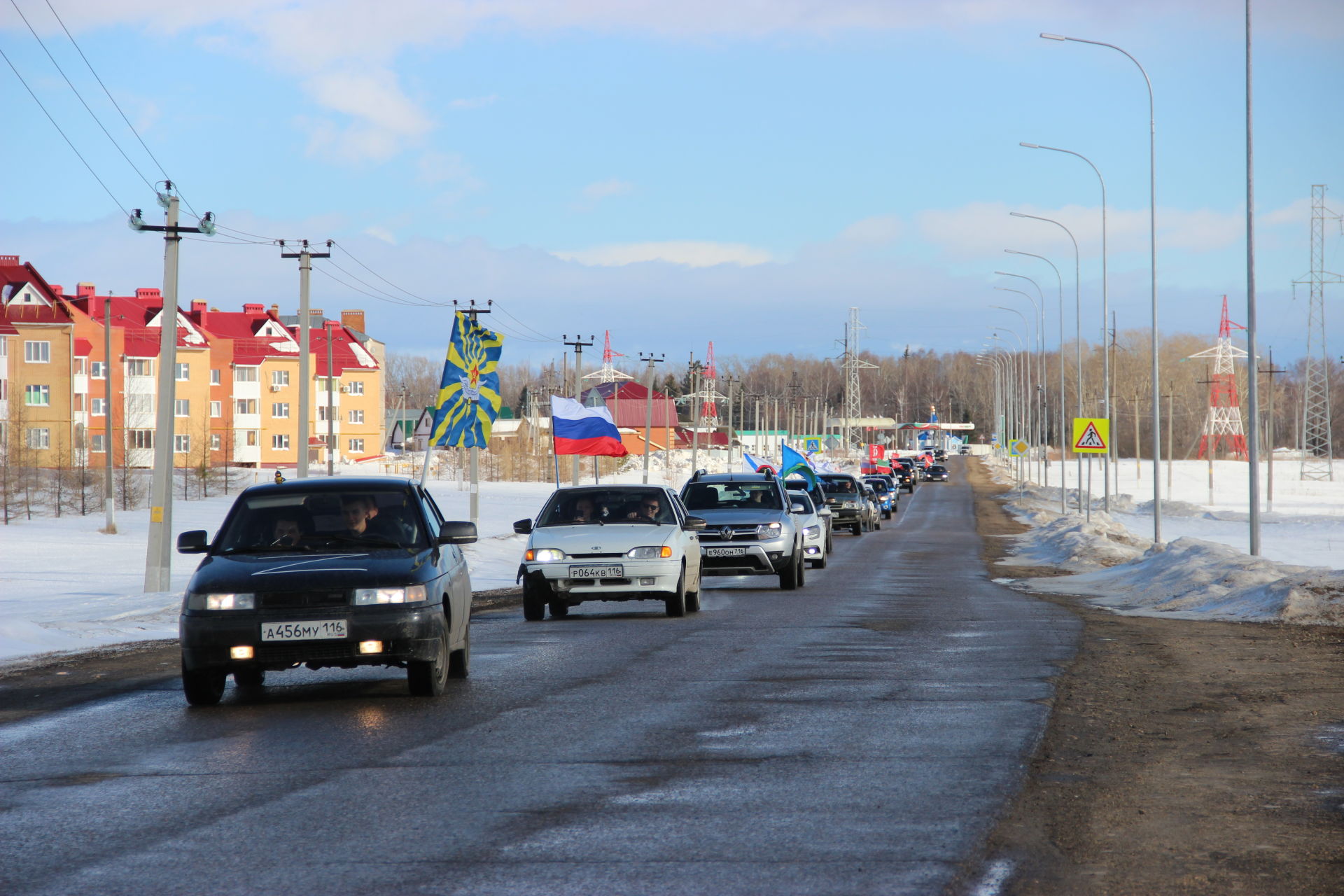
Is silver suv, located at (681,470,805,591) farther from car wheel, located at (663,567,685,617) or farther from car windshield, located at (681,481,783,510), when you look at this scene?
car wheel, located at (663,567,685,617)

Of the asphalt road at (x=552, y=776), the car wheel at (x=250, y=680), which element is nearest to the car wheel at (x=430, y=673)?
the asphalt road at (x=552, y=776)

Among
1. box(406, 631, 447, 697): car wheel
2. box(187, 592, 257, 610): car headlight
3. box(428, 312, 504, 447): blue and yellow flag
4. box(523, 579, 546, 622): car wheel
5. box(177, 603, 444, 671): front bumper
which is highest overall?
box(428, 312, 504, 447): blue and yellow flag

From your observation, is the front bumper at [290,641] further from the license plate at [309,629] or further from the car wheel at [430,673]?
the car wheel at [430,673]

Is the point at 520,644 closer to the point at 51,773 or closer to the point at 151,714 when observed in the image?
the point at 151,714

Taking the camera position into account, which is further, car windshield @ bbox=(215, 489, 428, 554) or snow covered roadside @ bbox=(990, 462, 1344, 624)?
snow covered roadside @ bbox=(990, 462, 1344, 624)

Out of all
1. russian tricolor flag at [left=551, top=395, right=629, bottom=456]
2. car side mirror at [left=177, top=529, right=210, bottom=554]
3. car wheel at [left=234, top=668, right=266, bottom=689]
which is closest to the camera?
car side mirror at [left=177, top=529, right=210, bottom=554]

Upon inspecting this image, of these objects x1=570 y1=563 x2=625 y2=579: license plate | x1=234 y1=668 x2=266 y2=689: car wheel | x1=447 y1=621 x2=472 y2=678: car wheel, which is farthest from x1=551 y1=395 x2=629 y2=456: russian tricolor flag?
x1=234 y1=668 x2=266 y2=689: car wheel

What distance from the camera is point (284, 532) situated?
424 inches

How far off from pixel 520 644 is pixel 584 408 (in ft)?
97.4

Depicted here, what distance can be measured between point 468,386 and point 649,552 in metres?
20.6

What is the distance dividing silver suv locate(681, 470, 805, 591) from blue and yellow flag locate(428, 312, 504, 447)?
14.1 meters

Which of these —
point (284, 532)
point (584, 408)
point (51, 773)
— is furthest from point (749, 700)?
point (584, 408)

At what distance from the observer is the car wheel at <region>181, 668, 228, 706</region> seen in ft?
32.8

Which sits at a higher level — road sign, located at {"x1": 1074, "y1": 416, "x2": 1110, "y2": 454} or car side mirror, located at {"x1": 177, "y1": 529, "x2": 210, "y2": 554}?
road sign, located at {"x1": 1074, "y1": 416, "x2": 1110, "y2": 454}
